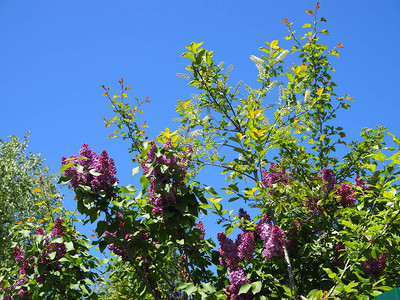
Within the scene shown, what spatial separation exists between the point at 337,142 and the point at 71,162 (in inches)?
118

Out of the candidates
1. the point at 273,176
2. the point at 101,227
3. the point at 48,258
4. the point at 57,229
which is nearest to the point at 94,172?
the point at 101,227

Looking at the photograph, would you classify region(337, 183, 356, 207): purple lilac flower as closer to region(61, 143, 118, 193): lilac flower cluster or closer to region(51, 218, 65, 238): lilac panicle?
region(61, 143, 118, 193): lilac flower cluster

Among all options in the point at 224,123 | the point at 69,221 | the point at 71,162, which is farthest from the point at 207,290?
the point at 224,123

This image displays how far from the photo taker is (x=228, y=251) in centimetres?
346

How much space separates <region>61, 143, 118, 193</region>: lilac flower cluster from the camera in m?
3.21

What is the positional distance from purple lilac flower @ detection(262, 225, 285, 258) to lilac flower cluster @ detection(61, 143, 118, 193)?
4.07 ft

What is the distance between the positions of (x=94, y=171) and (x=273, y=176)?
1818 millimetres

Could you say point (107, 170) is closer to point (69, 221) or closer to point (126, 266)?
point (69, 221)

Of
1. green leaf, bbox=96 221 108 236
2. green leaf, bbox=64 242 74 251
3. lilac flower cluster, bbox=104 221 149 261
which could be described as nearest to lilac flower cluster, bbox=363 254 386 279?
lilac flower cluster, bbox=104 221 149 261

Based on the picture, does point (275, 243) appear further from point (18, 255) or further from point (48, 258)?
point (18, 255)

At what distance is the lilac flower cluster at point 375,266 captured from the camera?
11.4ft

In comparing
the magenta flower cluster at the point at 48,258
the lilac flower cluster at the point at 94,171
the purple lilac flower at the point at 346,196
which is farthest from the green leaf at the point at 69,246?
the purple lilac flower at the point at 346,196

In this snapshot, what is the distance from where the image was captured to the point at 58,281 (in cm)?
373

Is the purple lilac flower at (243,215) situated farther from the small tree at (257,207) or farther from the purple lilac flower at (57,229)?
the purple lilac flower at (57,229)
